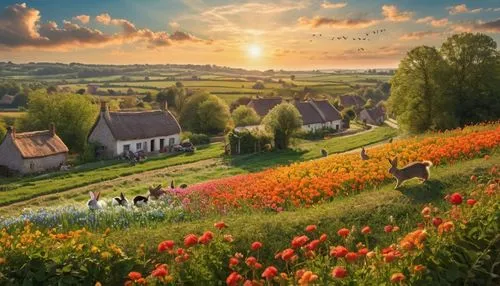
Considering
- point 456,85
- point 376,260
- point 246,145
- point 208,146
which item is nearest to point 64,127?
point 208,146

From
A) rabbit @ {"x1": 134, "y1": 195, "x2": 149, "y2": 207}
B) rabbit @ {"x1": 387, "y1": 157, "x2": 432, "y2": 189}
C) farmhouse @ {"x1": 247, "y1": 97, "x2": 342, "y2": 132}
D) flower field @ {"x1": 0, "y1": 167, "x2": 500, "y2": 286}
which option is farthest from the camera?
farmhouse @ {"x1": 247, "y1": 97, "x2": 342, "y2": 132}

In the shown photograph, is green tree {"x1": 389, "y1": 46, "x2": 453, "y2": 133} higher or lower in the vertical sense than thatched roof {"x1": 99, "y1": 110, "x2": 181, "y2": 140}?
higher

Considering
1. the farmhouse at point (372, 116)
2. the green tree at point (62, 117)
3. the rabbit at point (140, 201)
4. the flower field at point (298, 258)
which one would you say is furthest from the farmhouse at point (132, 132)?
the farmhouse at point (372, 116)

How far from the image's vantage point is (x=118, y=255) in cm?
920

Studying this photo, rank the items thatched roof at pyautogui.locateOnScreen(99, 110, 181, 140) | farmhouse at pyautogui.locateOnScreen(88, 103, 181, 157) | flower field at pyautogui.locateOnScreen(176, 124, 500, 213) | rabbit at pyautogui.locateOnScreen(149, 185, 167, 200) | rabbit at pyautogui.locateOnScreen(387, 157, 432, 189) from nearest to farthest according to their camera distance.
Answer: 1. rabbit at pyautogui.locateOnScreen(387, 157, 432, 189)
2. flower field at pyautogui.locateOnScreen(176, 124, 500, 213)
3. rabbit at pyautogui.locateOnScreen(149, 185, 167, 200)
4. farmhouse at pyautogui.locateOnScreen(88, 103, 181, 157)
5. thatched roof at pyautogui.locateOnScreen(99, 110, 181, 140)

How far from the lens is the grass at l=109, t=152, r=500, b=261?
36.9 feet

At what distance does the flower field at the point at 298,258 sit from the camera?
6.55 meters

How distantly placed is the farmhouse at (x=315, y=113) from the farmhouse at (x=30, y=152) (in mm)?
41255

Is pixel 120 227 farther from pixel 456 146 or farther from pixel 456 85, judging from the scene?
pixel 456 85

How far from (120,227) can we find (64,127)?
52453 millimetres

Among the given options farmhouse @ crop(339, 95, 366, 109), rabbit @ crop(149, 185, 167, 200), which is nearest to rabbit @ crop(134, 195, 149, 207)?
rabbit @ crop(149, 185, 167, 200)

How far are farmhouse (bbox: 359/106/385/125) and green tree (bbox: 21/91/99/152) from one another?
2444 inches

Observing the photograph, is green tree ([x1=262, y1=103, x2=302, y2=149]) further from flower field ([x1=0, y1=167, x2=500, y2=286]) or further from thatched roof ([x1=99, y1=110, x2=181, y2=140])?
flower field ([x1=0, y1=167, x2=500, y2=286])

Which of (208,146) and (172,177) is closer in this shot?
(172,177)
